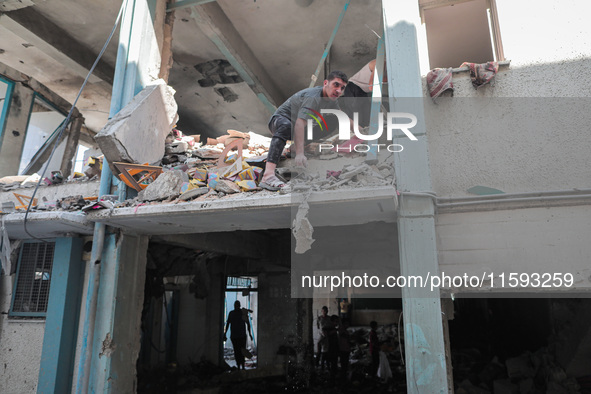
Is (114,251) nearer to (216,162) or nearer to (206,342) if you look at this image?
(216,162)

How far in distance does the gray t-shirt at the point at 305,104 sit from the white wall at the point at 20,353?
13.6 ft

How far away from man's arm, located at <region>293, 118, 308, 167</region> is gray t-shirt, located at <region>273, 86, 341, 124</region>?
10cm

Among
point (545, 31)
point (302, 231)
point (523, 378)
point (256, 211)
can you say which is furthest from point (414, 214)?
point (523, 378)

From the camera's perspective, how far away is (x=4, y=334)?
5.07 metres

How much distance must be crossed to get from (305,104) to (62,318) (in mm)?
3989

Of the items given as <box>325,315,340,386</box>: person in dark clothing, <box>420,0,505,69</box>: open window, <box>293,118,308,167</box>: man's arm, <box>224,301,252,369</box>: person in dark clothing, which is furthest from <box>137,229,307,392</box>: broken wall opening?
<box>420,0,505,69</box>: open window

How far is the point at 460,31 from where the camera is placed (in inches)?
214

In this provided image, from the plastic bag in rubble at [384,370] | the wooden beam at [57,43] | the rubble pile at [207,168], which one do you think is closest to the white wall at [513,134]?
the rubble pile at [207,168]

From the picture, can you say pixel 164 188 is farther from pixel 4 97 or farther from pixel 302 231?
pixel 4 97

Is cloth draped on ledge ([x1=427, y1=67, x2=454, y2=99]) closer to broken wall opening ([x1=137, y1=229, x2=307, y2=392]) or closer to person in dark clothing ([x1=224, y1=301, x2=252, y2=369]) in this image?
broken wall opening ([x1=137, y1=229, x2=307, y2=392])

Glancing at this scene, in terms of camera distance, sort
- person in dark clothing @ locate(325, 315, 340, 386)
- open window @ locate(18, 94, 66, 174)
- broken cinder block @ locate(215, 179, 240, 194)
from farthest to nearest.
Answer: person in dark clothing @ locate(325, 315, 340, 386), open window @ locate(18, 94, 66, 174), broken cinder block @ locate(215, 179, 240, 194)

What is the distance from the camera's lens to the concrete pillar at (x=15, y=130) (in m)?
7.34

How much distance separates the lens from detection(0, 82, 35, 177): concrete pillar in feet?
24.1

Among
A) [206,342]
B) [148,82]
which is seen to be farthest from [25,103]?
[206,342]
